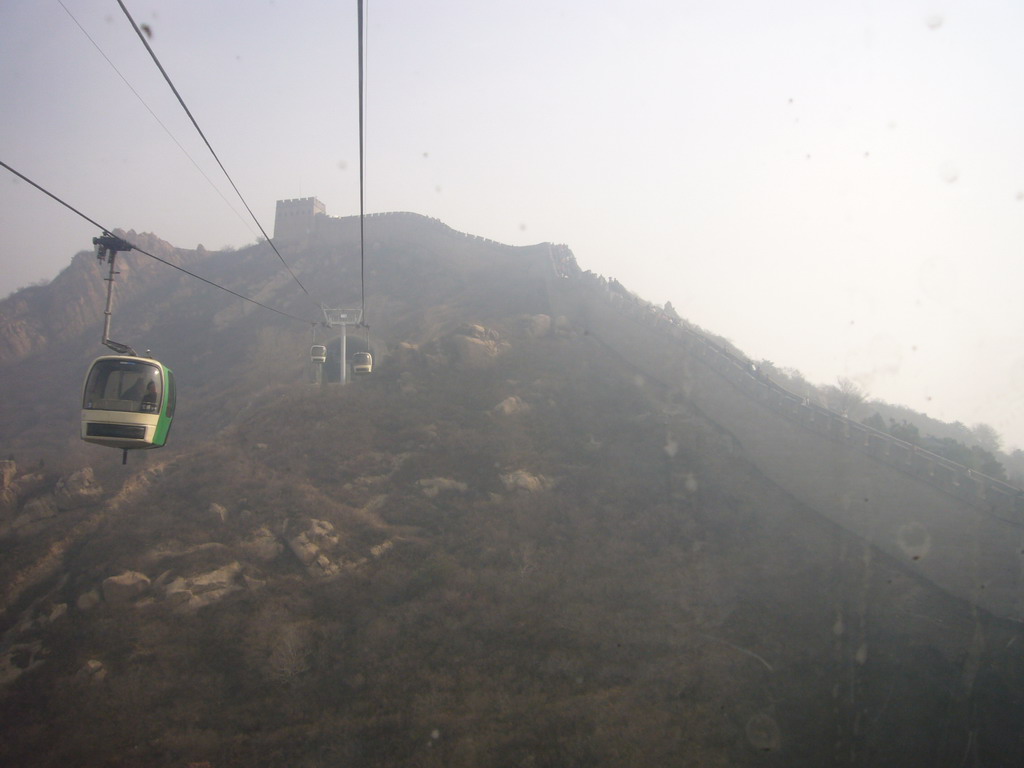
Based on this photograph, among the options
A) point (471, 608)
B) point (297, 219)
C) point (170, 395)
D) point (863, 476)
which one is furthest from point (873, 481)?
point (297, 219)

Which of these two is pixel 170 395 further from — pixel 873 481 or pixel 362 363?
pixel 873 481

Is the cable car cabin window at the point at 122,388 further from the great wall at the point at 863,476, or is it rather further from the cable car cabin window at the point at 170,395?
the great wall at the point at 863,476

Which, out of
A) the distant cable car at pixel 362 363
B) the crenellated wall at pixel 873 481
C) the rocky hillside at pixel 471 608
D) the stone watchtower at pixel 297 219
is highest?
the stone watchtower at pixel 297 219

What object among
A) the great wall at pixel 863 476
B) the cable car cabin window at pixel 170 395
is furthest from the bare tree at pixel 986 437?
the cable car cabin window at pixel 170 395

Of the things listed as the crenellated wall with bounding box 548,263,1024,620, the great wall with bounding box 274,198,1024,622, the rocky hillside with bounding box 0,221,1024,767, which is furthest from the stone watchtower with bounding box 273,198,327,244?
the crenellated wall with bounding box 548,263,1024,620

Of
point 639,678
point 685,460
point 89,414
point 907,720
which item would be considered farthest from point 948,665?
point 89,414

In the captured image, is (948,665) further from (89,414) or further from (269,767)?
(89,414)
